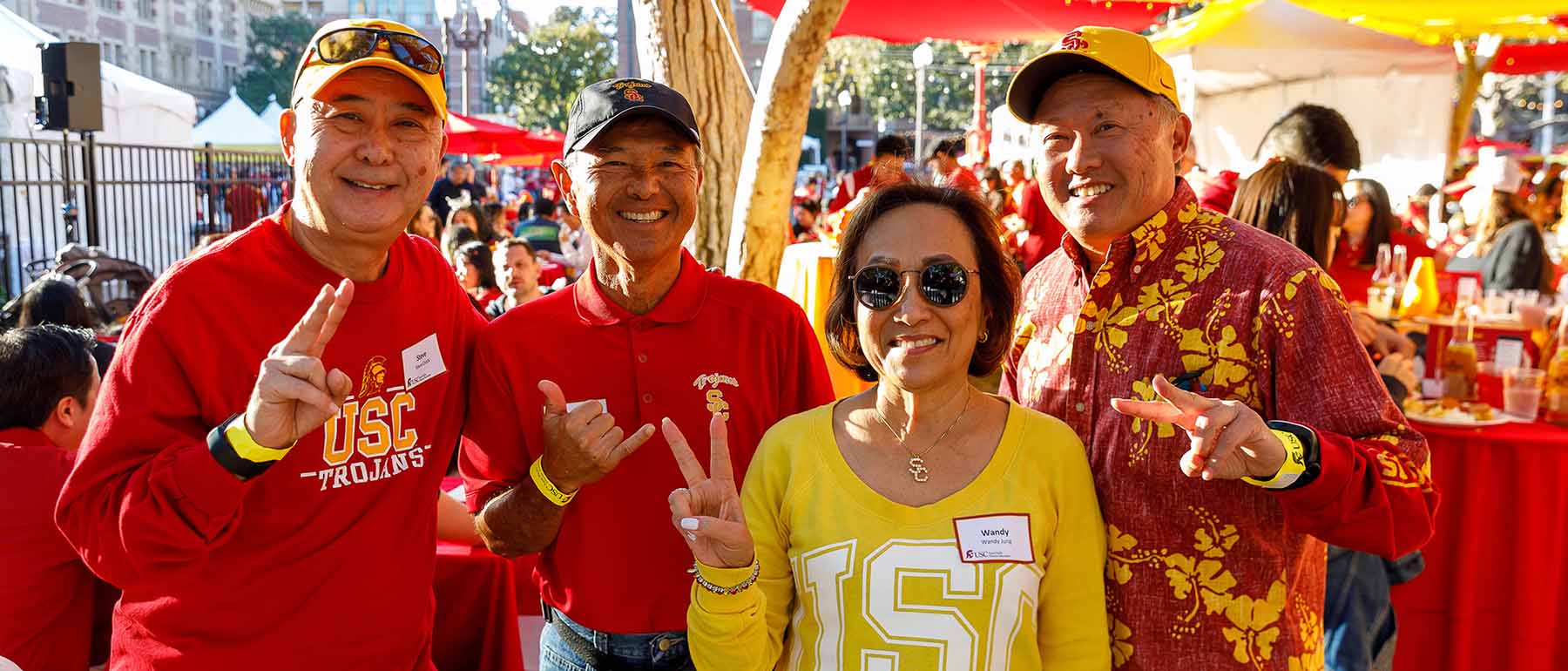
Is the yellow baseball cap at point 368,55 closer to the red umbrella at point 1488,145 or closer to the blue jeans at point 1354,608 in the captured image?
the blue jeans at point 1354,608

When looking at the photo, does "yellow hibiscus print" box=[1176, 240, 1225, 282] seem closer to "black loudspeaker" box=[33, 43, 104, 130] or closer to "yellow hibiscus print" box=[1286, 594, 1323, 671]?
"yellow hibiscus print" box=[1286, 594, 1323, 671]

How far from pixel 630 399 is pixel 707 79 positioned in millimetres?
3024

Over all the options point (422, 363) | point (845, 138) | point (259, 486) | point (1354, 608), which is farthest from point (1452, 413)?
point (845, 138)

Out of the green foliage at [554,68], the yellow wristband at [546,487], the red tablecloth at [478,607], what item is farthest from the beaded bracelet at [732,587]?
the green foliage at [554,68]

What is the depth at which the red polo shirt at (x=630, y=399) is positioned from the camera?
2.29 metres

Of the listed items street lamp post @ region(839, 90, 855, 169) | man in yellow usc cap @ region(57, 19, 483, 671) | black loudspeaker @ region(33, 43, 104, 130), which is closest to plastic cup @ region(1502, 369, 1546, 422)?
man in yellow usc cap @ region(57, 19, 483, 671)

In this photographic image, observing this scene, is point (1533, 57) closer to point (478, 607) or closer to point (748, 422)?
point (478, 607)

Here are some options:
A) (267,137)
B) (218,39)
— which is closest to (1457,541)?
(267,137)

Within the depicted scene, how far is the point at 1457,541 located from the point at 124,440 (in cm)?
444

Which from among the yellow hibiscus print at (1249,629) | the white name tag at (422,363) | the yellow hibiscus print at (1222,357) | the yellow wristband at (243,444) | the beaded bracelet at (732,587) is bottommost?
the yellow hibiscus print at (1249,629)

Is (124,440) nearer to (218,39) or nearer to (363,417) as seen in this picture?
(363,417)

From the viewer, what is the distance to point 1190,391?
73.2 inches

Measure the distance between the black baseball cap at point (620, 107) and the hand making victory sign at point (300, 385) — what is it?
2.28 ft

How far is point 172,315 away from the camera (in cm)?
191
